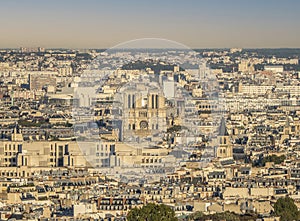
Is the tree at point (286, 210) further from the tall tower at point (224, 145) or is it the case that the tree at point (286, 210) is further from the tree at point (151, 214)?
the tall tower at point (224, 145)

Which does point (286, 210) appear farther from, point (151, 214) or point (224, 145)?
point (224, 145)

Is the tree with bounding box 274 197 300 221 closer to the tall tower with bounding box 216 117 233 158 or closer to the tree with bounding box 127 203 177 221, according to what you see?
the tree with bounding box 127 203 177 221

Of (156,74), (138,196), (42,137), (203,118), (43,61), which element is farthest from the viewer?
(43,61)

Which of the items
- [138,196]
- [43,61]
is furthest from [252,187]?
[43,61]

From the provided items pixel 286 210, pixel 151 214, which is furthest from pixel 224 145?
pixel 151 214

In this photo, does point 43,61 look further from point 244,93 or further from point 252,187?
point 252,187

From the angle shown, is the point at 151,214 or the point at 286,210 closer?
the point at 151,214

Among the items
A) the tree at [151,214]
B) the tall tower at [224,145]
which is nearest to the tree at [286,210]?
the tree at [151,214]

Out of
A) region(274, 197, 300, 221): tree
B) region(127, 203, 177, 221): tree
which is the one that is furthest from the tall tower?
region(127, 203, 177, 221): tree
